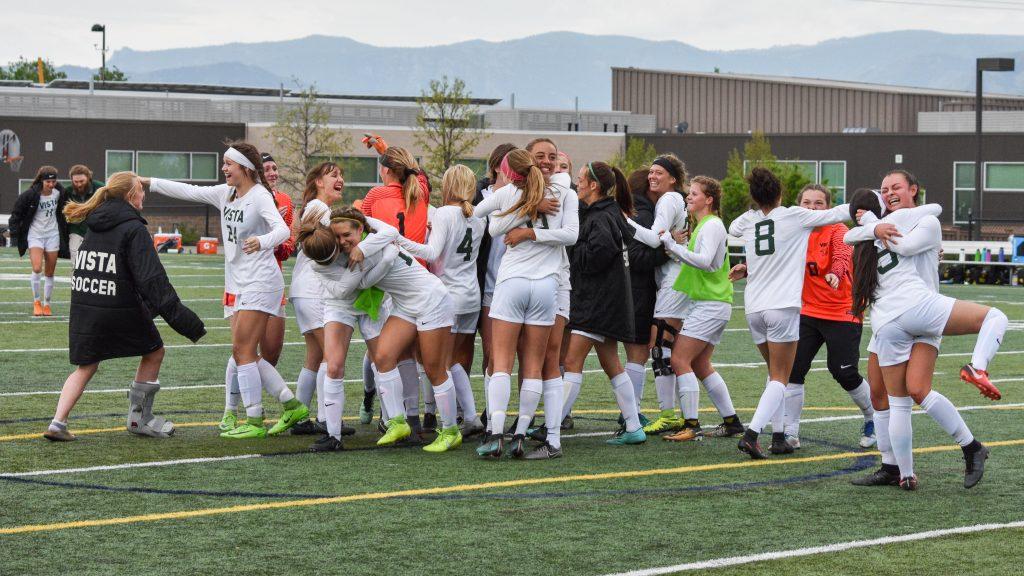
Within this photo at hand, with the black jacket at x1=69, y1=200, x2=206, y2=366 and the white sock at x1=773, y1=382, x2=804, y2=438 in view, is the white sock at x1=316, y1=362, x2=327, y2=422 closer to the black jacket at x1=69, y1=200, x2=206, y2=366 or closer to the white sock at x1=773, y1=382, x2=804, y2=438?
the black jacket at x1=69, y1=200, x2=206, y2=366

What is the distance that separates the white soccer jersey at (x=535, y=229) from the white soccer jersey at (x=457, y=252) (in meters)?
0.49

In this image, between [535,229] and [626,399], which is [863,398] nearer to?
[626,399]

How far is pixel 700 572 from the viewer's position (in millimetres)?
6062

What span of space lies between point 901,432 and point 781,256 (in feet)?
5.61

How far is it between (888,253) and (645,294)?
8.33 ft

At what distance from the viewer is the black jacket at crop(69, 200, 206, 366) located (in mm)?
9352

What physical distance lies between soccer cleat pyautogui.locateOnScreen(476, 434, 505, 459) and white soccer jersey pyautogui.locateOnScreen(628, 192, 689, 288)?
1.71 meters

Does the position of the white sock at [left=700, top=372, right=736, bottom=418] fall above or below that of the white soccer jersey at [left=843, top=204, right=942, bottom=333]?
below

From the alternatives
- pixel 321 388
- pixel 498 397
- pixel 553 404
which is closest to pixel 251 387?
pixel 321 388

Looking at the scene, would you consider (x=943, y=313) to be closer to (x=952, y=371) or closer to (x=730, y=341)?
(x=952, y=371)

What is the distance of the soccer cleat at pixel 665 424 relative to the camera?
33.9ft

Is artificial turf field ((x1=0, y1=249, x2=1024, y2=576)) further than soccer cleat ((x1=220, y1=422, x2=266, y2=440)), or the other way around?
soccer cleat ((x1=220, y1=422, x2=266, y2=440))

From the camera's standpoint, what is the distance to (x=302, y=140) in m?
54.0

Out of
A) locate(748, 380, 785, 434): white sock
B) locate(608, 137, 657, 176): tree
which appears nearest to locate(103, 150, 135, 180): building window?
locate(608, 137, 657, 176): tree
